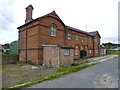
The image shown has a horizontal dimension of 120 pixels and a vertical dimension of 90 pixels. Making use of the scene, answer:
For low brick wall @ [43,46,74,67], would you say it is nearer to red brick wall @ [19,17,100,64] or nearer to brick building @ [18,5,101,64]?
brick building @ [18,5,101,64]

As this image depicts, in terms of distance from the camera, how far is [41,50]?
47.2ft

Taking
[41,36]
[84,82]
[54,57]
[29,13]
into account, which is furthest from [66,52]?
[29,13]

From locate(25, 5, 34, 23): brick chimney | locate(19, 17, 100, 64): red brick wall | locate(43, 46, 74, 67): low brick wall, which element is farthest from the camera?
locate(25, 5, 34, 23): brick chimney

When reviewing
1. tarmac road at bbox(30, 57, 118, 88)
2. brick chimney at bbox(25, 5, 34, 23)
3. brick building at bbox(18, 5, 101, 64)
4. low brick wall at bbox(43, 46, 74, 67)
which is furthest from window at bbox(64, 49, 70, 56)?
brick chimney at bbox(25, 5, 34, 23)

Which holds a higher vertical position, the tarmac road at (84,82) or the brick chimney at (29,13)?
the brick chimney at (29,13)

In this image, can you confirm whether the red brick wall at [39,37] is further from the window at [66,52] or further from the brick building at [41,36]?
the window at [66,52]

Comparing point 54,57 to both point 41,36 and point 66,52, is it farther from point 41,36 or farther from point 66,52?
point 41,36

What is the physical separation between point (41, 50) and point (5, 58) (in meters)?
7.05

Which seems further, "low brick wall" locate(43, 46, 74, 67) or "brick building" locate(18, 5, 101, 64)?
"brick building" locate(18, 5, 101, 64)

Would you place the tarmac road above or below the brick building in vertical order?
below

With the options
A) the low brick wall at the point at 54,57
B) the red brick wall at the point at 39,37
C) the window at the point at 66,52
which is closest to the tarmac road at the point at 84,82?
the low brick wall at the point at 54,57

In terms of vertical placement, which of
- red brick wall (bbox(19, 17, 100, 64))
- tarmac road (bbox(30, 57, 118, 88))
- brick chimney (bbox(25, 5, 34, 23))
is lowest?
tarmac road (bbox(30, 57, 118, 88))

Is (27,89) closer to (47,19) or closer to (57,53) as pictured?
(57,53)

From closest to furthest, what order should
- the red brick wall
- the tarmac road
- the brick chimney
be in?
the tarmac road → the red brick wall → the brick chimney
